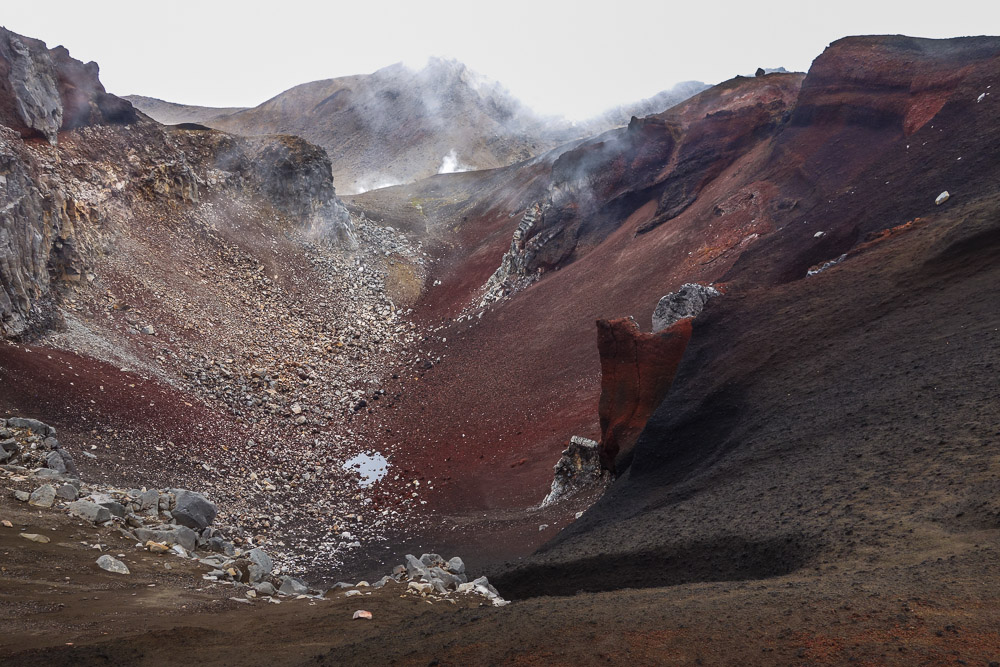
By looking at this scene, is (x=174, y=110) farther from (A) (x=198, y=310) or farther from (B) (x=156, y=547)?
(B) (x=156, y=547)

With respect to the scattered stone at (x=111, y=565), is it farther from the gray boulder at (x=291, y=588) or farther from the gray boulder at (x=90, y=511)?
the gray boulder at (x=291, y=588)

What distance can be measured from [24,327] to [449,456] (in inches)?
435

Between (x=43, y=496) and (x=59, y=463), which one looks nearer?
(x=43, y=496)

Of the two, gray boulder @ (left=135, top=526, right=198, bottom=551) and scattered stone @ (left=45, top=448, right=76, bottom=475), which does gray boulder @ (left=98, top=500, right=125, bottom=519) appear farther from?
scattered stone @ (left=45, top=448, right=76, bottom=475)

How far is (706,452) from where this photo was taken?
32.1 feet

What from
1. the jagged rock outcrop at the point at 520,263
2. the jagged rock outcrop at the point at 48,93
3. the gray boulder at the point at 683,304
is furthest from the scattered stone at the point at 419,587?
the jagged rock outcrop at the point at 520,263

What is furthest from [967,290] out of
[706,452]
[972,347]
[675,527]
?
[675,527]

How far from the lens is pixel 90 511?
375 inches

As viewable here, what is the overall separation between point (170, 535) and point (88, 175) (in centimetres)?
1919

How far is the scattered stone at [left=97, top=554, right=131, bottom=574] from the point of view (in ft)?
26.8

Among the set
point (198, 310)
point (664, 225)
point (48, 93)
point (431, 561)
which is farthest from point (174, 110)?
point (431, 561)

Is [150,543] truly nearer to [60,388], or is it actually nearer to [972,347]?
[60,388]

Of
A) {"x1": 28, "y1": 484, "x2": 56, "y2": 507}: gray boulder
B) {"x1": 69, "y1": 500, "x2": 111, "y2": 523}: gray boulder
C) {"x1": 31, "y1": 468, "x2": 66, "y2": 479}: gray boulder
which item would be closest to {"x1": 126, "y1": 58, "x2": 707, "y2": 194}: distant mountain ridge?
{"x1": 31, "y1": 468, "x2": 66, "y2": 479}: gray boulder

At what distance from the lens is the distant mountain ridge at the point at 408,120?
76.7 metres
